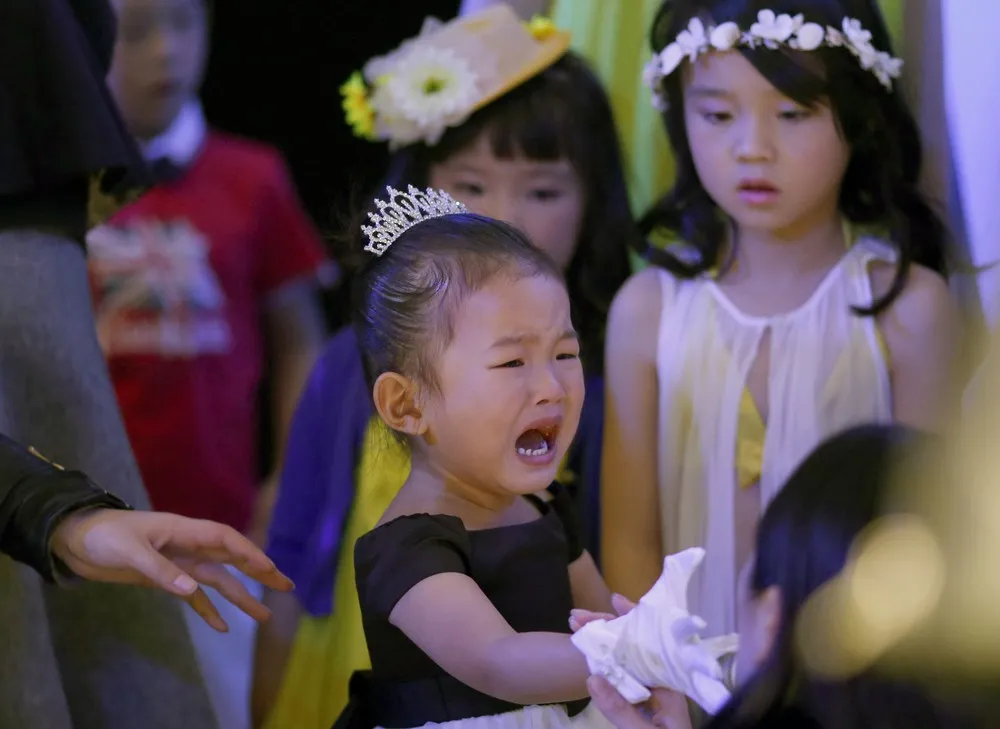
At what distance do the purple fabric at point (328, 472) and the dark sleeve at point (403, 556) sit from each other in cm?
35

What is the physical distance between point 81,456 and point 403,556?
0.41 meters

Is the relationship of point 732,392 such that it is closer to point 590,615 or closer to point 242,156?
point 590,615

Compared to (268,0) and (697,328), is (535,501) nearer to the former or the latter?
(697,328)

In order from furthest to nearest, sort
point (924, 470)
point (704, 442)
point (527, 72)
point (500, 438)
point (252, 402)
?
1. point (252, 402)
2. point (527, 72)
3. point (704, 442)
4. point (500, 438)
5. point (924, 470)

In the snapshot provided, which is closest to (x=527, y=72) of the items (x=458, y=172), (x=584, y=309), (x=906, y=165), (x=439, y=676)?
(x=458, y=172)

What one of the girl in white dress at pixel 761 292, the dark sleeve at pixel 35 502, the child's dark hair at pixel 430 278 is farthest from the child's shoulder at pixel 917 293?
the dark sleeve at pixel 35 502

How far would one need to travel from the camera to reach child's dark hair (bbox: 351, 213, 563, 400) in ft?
3.21

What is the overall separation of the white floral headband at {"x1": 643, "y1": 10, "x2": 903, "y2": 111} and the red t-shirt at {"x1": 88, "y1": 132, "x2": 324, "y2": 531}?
1.66 feet

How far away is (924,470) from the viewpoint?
2.76ft

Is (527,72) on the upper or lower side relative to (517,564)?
upper

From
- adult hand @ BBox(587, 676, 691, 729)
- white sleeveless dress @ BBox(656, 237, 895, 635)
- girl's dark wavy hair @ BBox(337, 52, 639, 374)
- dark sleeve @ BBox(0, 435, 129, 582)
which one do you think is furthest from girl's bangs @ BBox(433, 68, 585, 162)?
adult hand @ BBox(587, 676, 691, 729)

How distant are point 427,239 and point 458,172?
1.25ft

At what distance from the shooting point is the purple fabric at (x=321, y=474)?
1325mm

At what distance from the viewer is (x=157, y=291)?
57.9 inches
